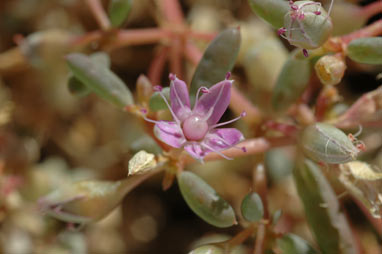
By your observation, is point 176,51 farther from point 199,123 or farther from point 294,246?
point 294,246

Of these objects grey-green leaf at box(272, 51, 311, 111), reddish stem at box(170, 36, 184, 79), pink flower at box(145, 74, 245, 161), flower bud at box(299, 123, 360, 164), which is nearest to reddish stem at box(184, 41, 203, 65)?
reddish stem at box(170, 36, 184, 79)

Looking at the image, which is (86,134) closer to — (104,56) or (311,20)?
(104,56)

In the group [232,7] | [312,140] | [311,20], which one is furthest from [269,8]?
[232,7]

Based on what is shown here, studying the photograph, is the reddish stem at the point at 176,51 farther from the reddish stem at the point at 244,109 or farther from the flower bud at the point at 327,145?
the flower bud at the point at 327,145

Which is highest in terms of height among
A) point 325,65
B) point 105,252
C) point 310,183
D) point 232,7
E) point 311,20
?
point 311,20

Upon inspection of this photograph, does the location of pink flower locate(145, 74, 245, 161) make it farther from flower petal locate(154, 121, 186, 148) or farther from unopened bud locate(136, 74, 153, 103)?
unopened bud locate(136, 74, 153, 103)
